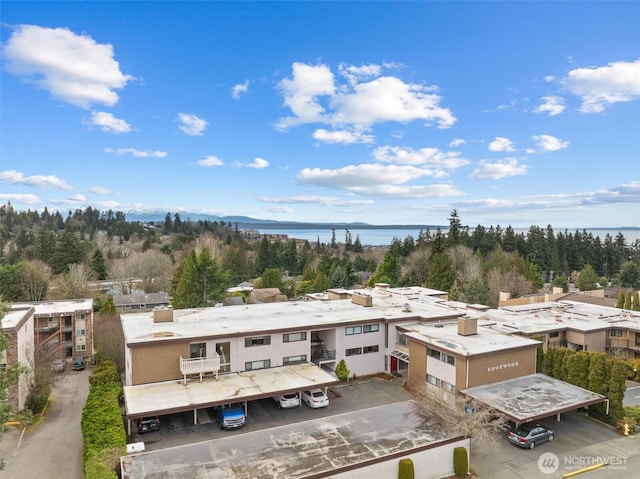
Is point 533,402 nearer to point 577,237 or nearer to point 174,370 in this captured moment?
point 174,370

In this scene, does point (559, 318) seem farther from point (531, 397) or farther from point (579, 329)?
point (531, 397)

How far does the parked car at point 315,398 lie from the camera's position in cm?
2358

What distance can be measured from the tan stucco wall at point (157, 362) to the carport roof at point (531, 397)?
1546 cm

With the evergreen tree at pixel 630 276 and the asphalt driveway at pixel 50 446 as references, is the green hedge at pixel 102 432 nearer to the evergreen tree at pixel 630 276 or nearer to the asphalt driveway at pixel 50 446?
the asphalt driveway at pixel 50 446

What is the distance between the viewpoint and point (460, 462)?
56.9ft

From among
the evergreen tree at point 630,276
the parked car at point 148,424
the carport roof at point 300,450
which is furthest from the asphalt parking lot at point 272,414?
the evergreen tree at point 630,276

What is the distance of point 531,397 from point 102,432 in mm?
20219

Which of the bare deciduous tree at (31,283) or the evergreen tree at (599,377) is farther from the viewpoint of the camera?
the bare deciduous tree at (31,283)

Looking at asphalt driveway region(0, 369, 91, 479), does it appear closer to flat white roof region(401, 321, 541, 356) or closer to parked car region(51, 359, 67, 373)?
parked car region(51, 359, 67, 373)

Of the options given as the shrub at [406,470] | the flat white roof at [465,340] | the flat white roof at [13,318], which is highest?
the flat white roof at [13,318]

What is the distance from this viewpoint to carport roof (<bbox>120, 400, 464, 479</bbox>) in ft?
49.7

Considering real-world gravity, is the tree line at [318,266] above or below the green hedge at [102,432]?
above

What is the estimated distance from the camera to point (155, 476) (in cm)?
1477

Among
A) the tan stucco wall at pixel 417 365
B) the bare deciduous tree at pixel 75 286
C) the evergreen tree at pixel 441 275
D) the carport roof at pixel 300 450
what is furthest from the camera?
the evergreen tree at pixel 441 275
